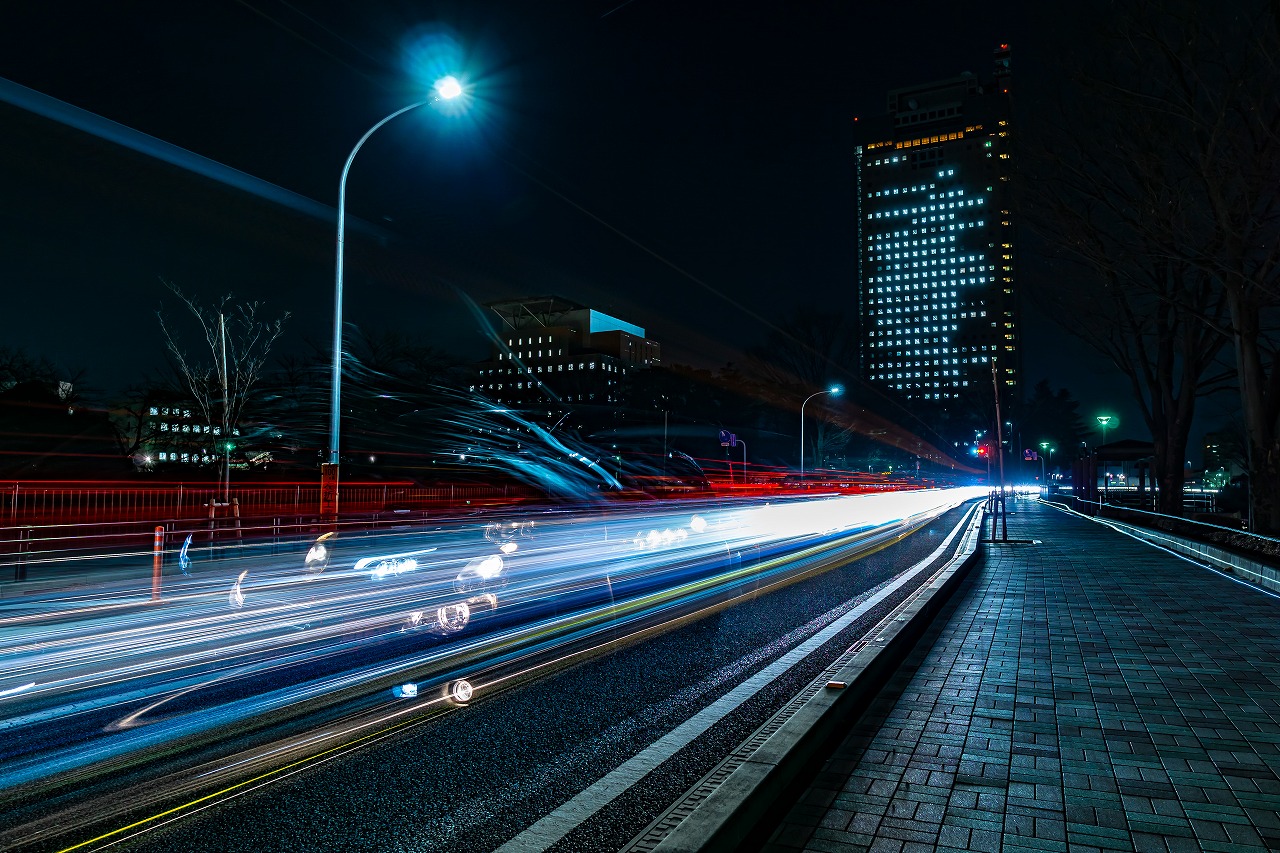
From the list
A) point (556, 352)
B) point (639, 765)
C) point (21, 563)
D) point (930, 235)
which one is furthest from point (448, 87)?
point (930, 235)

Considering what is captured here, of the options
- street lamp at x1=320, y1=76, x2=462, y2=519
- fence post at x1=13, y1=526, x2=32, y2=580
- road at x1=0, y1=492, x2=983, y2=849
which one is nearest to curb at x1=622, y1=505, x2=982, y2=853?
road at x1=0, y1=492, x2=983, y2=849

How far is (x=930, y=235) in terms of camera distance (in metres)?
162

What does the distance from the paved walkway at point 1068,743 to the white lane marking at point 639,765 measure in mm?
958

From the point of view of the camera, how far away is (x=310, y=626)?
955 cm

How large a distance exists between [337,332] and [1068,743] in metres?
14.3

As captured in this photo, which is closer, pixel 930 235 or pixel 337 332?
pixel 337 332

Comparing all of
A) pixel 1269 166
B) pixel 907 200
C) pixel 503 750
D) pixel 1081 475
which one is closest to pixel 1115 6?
pixel 1269 166

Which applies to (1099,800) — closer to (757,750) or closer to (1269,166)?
(757,750)

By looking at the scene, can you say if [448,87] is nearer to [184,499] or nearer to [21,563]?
[21,563]

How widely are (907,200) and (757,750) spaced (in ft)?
580

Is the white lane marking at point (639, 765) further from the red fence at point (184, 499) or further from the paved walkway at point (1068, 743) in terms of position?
the red fence at point (184, 499)

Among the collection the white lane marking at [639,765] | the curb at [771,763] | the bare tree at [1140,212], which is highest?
the bare tree at [1140,212]

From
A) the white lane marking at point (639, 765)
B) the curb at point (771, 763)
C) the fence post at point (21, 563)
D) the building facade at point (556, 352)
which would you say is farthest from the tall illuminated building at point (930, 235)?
the curb at point (771, 763)

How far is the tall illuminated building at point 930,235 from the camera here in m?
156
